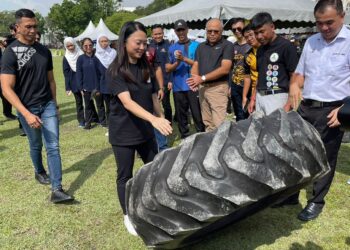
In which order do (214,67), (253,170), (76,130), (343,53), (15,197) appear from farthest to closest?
(76,130), (214,67), (15,197), (343,53), (253,170)

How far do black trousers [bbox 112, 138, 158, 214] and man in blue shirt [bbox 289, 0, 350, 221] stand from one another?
1.36m

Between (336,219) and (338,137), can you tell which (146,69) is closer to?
(338,137)

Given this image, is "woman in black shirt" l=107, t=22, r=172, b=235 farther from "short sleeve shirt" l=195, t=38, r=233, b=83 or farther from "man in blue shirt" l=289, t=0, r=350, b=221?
"short sleeve shirt" l=195, t=38, r=233, b=83

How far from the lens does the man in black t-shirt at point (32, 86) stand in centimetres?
350

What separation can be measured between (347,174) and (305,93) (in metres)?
1.82

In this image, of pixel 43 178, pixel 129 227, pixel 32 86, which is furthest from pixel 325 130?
pixel 43 178

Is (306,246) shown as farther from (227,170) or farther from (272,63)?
(272,63)

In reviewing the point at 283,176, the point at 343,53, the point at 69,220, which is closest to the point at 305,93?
the point at 343,53

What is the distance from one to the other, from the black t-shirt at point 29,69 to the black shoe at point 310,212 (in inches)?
109

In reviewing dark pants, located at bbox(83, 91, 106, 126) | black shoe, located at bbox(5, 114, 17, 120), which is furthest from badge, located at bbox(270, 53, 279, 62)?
black shoe, located at bbox(5, 114, 17, 120)

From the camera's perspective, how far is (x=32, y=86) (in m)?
3.72

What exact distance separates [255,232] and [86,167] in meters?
2.71

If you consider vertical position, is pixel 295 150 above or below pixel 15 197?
above

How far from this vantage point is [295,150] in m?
2.09
